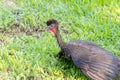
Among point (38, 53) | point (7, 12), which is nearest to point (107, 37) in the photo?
point (38, 53)

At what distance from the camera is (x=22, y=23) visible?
18.1 ft

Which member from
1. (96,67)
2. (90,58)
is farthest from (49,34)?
(96,67)

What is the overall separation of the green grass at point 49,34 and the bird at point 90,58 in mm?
223

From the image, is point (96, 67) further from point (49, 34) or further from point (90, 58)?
point (49, 34)

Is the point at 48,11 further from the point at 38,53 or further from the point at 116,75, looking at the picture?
the point at 116,75

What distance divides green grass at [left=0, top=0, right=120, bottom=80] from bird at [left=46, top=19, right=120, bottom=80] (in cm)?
22

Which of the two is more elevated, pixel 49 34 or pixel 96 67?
pixel 49 34

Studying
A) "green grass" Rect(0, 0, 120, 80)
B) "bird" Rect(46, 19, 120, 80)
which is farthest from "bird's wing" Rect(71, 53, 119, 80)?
"green grass" Rect(0, 0, 120, 80)

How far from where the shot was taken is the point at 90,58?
4527mm

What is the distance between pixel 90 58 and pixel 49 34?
1.02 m

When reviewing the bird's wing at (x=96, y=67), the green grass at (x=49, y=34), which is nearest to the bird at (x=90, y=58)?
the bird's wing at (x=96, y=67)

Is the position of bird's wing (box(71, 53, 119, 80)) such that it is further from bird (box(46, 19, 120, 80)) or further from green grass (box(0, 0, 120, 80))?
green grass (box(0, 0, 120, 80))

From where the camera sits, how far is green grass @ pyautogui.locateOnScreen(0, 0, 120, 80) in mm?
4691

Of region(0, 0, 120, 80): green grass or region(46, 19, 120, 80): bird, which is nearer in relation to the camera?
region(46, 19, 120, 80): bird
